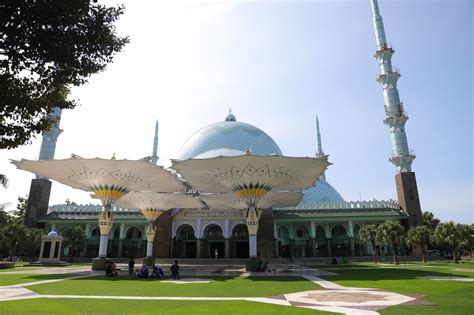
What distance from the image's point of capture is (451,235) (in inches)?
1501

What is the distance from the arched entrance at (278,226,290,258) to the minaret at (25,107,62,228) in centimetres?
4354

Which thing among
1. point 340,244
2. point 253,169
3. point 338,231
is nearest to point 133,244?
point 340,244

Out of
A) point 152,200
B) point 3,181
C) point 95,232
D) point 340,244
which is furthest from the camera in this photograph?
point 95,232

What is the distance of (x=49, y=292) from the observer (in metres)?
15.5

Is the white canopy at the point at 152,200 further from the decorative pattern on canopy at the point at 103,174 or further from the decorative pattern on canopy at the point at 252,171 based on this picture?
the decorative pattern on canopy at the point at 252,171

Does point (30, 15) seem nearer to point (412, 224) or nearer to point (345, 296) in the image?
point (345, 296)

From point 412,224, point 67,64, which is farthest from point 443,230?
point 67,64

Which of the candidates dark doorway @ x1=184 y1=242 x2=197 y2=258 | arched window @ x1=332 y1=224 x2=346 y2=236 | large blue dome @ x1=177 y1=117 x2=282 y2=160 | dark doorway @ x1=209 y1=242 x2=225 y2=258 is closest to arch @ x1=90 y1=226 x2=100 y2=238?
dark doorway @ x1=184 y1=242 x2=197 y2=258

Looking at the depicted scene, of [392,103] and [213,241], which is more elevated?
[392,103]

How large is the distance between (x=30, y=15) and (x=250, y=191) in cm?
2440

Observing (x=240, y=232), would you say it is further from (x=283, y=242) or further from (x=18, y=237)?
(x=18, y=237)

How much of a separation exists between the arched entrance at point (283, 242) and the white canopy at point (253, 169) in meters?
25.7

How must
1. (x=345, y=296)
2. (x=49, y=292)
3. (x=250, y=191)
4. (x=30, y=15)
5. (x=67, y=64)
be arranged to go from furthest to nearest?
1. (x=250, y=191)
2. (x=49, y=292)
3. (x=345, y=296)
4. (x=67, y=64)
5. (x=30, y=15)

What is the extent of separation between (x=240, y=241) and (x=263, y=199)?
16864mm
